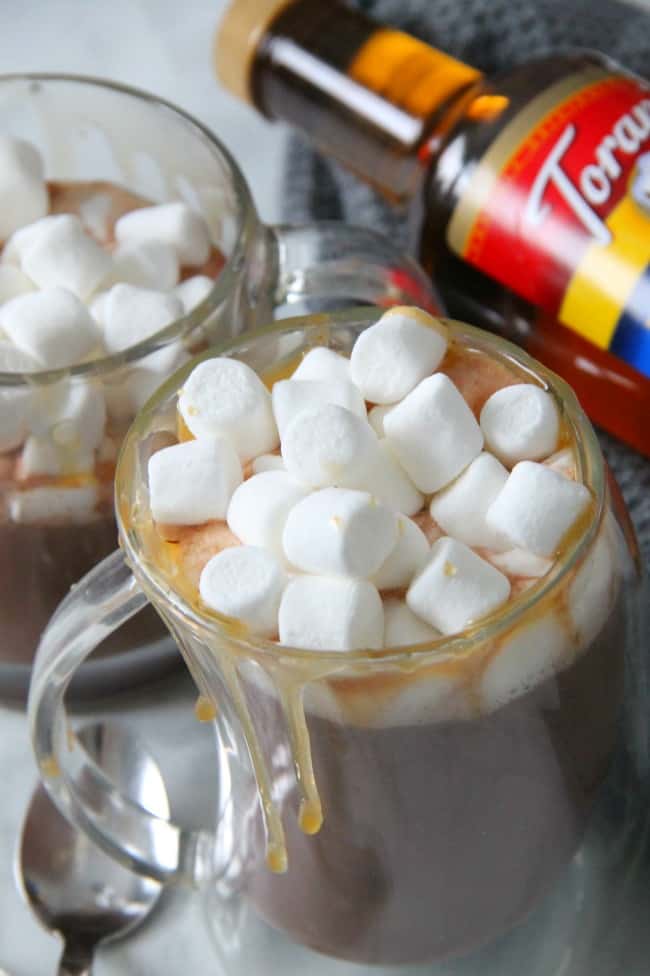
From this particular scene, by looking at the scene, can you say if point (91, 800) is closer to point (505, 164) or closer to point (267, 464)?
point (267, 464)

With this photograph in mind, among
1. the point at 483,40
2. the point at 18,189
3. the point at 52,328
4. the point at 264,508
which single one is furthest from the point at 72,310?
the point at 483,40

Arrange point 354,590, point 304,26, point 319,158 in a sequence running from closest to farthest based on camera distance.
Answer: point 354,590 → point 304,26 → point 319,158

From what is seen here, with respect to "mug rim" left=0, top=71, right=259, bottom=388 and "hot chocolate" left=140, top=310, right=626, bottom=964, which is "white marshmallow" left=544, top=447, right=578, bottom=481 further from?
"mug rim" left=0, top=71, right=259, bottom=388

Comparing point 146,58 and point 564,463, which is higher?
point 564,463

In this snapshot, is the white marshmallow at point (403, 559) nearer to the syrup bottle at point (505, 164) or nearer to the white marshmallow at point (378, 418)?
the white marshmallow at point (378, 418)

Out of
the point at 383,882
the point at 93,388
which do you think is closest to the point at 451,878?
the point at 383,882

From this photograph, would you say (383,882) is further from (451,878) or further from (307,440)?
(307,440)
